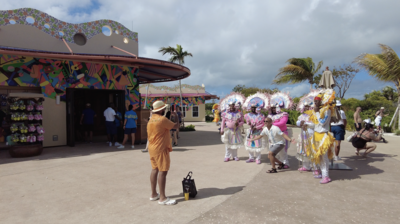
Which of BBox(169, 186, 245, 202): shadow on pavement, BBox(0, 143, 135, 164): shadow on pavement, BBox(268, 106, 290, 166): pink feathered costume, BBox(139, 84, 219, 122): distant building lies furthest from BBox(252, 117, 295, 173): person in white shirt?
BBox(139, 84, 219, 122): distant building

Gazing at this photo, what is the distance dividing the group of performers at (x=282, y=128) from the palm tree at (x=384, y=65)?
1039cm

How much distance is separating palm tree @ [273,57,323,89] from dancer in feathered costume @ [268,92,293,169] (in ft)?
53.6

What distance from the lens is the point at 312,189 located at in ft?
15.6

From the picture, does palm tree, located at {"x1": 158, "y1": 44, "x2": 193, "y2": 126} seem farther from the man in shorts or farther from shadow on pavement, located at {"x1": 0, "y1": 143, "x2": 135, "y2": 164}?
the man in shorts

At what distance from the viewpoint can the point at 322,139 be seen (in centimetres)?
522

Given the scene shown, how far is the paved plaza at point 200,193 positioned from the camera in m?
3.59

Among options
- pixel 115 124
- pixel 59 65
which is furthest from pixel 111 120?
pixel 59 65

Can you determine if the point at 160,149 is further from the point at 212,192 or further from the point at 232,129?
the point at 232,129

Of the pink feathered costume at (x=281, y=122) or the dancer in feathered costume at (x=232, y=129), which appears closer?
the pink feathered costume at (x=281, y=122)

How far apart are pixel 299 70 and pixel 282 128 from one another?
16897 mm

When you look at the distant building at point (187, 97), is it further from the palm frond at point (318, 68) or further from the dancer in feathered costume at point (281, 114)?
the dancer in feathered costume at point (281, 114)

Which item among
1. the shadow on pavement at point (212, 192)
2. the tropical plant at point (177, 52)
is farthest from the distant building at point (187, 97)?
the shadow on pavement at point (212, 192)

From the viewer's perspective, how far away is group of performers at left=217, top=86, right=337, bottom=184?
525 cm

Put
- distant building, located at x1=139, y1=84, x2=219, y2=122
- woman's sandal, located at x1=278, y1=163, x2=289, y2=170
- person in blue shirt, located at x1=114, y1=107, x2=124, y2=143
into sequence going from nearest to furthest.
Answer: woman's sandal, located at x1=278, y1=163, x2=289, y2=170
person in blue shirt, located at x1=114, y1=107, x2=124, y2=143
distant building, located at x1=139, y1=84, x2=219, y2=122
